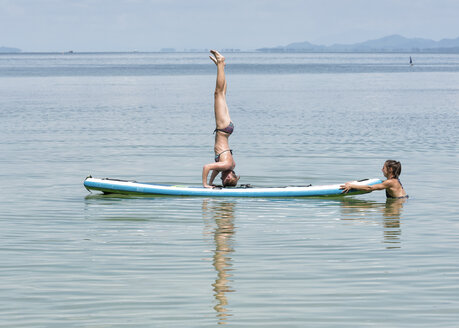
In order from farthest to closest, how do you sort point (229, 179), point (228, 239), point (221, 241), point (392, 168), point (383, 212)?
1. point (229, 179)
2. point (392, 168)
3. point (383, 212)
4. point (228, 239)
5. point (221, 241)

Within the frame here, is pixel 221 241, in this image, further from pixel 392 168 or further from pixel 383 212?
pixel 392 168

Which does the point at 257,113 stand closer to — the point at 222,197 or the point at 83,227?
the point at 222,197

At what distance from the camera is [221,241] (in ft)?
46.9

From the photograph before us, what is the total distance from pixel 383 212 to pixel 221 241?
15.1 ft

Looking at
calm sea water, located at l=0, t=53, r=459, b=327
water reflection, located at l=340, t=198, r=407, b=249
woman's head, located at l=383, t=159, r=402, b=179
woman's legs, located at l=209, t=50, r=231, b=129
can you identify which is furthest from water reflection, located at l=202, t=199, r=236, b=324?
woman's head, located at l=383, t=159, r=402, b=179

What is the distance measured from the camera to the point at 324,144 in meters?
31.5

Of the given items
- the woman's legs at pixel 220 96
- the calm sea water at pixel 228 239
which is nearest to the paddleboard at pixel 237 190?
the calm sea water at pixel 228 239

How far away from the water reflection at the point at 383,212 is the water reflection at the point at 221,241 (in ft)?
7.58

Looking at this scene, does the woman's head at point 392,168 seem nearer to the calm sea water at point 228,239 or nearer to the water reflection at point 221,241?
the calm sea water at point 228,239

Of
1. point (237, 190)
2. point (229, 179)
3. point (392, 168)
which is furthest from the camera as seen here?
point (229, 179)

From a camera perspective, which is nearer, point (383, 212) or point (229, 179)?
point (383, 212)

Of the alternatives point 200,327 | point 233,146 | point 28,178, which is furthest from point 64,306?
point 233,146

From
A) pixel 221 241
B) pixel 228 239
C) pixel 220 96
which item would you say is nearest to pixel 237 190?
pixel 220 96

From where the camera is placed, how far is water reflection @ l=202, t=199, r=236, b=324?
10477 mm
